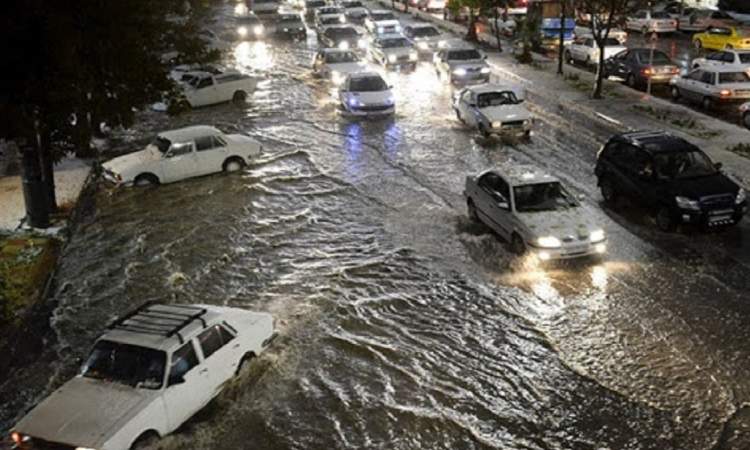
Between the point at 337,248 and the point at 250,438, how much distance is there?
23.9ft

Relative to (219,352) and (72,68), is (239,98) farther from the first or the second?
(219,352)

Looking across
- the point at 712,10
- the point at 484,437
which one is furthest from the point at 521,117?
the point at 712,10

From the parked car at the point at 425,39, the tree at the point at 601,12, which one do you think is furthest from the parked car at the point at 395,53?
the tree at the point at 601,12

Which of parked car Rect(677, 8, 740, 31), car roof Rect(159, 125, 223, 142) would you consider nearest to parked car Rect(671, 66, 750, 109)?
car roof Rect(159, 125, 223, 142)

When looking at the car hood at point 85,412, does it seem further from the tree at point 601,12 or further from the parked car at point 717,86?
the tree at point 601,12

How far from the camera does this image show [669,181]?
1736 centimetres

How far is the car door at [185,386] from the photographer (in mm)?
10352

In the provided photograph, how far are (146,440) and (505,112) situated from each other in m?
18.4

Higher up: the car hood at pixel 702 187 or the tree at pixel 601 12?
the tree at pixel 601 12

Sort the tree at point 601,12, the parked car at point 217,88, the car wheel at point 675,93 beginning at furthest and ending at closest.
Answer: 1. the parked car at point 217,88
2. the car wheel at point 675,93
3. the tree at point 601,12

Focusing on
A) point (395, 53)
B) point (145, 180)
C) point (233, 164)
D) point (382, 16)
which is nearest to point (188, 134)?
point (233, 164)

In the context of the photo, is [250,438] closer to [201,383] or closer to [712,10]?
[201,383]

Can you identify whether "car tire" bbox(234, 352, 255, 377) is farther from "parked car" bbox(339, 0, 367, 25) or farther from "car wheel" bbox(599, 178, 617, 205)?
"parked car" bbox(339, 0, 367, 25)

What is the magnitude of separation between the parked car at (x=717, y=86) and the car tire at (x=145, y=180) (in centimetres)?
1900
